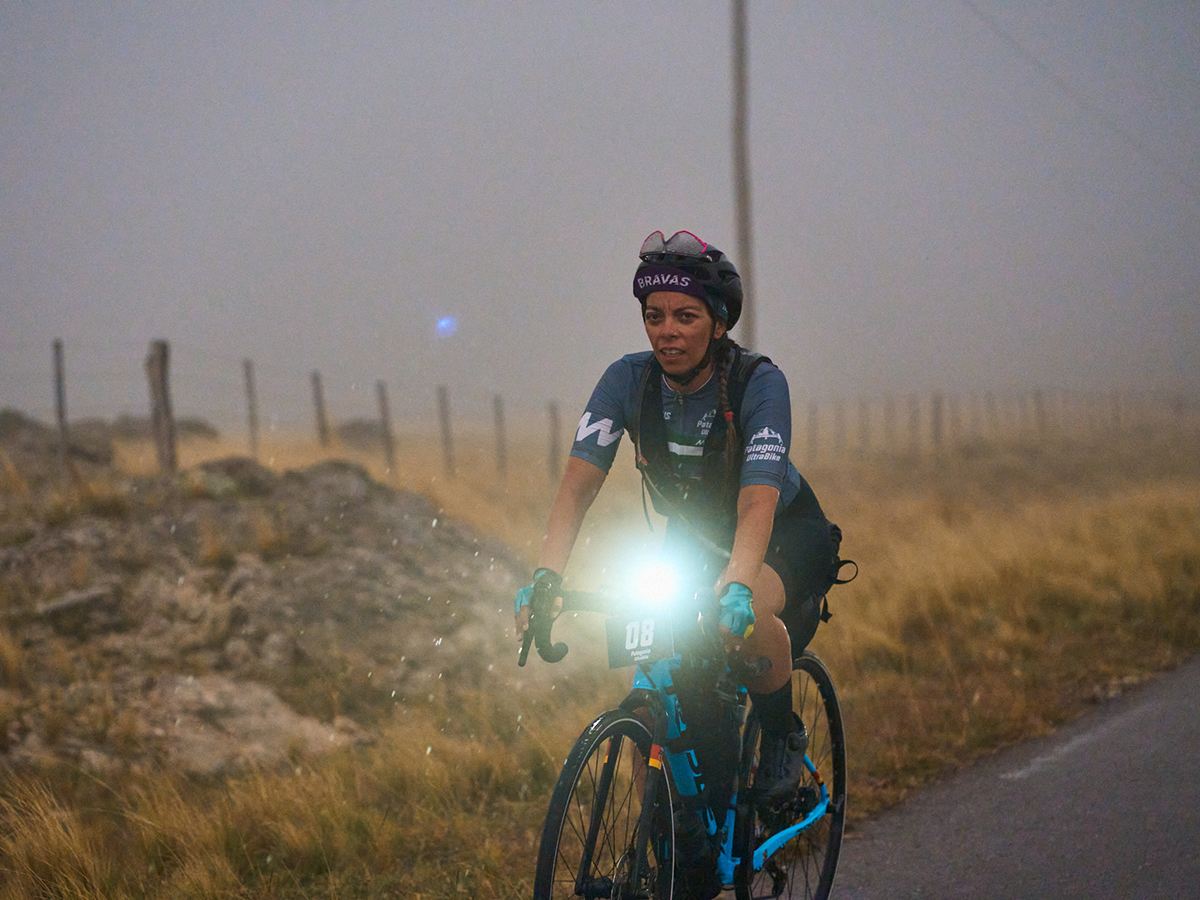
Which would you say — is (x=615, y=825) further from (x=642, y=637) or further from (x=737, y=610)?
(x=737, y=610)

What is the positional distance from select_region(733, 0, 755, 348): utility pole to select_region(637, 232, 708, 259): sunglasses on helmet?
8.17 m

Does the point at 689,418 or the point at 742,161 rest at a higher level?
the point at 742,161

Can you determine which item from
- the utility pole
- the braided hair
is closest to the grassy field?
the braided hair

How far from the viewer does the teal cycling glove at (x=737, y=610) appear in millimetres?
2450

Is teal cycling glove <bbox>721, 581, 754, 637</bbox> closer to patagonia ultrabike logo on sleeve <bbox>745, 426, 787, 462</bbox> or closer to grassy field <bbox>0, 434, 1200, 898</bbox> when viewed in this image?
patagonia ultrabike logo on sleeve <bbox>745, 426, 787, 462</bbox>

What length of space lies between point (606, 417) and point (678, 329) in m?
0.39

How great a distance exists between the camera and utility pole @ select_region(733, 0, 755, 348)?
11.1m

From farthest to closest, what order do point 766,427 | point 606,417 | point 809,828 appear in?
point 809,828, point 606,417, point 766,427

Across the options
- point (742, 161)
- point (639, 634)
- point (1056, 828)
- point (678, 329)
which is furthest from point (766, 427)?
point (742, 161)

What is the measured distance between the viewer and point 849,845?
14.1 feet

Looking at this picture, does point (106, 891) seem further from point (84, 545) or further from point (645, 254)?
point (84, 545)

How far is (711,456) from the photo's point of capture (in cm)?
294

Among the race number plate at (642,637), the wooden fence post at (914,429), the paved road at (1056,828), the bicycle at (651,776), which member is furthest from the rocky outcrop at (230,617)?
the wooden fence post at (914,429)

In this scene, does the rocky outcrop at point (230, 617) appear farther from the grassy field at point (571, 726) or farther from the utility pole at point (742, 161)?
the utility pole at point (742, 161)
